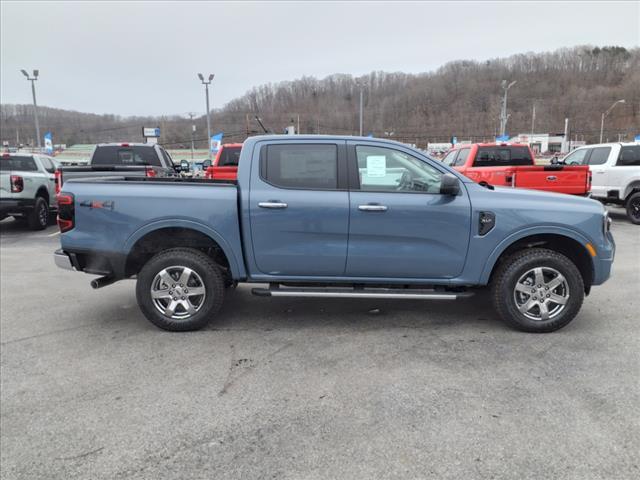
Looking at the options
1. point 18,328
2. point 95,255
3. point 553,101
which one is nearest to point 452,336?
point 95,255

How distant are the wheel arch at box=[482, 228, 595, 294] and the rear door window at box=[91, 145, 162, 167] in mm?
9854

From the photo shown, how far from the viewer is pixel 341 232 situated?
4.42 meters

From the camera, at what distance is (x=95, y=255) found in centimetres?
453

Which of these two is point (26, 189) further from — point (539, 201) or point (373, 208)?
point (539, 201)

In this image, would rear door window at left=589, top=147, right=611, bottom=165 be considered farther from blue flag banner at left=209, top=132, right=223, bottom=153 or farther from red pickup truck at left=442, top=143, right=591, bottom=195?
blue flag banner at left=209, top=132, right=223, bottom=153

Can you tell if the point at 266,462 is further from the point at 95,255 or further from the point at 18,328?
the point at 18,328

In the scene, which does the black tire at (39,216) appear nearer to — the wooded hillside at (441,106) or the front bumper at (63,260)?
the front bumper at (63,260)

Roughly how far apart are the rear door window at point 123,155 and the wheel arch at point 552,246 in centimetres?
985

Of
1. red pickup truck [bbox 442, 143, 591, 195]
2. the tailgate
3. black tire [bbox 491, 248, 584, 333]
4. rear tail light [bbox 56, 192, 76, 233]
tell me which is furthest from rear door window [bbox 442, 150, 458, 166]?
rear tail light [bbox 56, 192, 76, 233]

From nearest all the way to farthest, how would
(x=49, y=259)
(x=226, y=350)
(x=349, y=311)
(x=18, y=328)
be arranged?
(x=226, y=350), (x=18, y=328), (x=349, y=311), (x=49, y=259)

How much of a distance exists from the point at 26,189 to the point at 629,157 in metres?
14.5

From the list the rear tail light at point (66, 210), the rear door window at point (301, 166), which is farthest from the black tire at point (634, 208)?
the rear tail light at point (66, 210)

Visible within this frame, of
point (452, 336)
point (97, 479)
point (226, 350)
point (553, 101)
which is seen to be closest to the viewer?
point (97, 479)

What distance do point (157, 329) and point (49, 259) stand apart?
4549 millimetres
